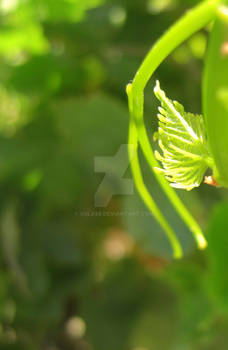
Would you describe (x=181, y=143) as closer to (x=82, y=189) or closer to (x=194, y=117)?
(x=194, y=117)

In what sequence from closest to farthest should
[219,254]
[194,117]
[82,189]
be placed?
[194,117] < [219,254] < [82,189]

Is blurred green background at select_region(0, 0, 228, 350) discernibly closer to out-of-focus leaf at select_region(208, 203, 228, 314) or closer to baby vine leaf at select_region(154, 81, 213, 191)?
out-of-focus leaf at select_region(208, 203, 228, 314)

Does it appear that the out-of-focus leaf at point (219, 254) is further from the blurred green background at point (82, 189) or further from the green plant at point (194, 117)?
the green plant at point (194, 117)

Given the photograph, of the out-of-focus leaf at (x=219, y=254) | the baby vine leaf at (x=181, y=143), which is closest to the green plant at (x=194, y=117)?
the baby vine leaf at (x=181, y=143)

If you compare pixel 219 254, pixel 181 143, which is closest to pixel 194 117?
pixel 181 143

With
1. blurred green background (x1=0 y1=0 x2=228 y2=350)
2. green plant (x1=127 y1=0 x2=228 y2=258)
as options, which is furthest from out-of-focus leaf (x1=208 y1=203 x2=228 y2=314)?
green plant (x1=127 y1=0 x2=228 y2=258)

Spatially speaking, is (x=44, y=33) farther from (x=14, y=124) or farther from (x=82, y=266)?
(x=82, y=266)
